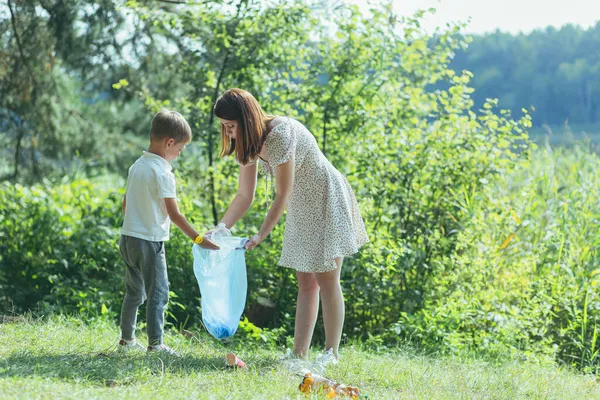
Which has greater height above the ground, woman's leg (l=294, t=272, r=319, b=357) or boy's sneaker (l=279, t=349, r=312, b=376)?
woman's leg (l=294, t=272, r=319, b=357)

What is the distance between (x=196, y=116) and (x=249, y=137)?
2833 mm

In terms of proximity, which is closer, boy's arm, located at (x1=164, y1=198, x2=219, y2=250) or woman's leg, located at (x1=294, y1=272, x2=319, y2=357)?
boy's arm, located at (x1=164, y1=198, x2=219, y2=250)

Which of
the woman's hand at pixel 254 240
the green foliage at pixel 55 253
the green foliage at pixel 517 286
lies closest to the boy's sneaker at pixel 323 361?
the woman's hand at pixel 254 240

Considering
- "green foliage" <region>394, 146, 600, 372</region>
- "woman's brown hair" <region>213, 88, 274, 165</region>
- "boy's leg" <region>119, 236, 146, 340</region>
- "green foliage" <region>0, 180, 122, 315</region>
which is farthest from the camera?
"green foliage" <region>0, 180, 122, 315</region>

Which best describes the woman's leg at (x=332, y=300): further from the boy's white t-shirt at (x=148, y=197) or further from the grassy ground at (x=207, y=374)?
the boy's white t-shirt at (x=148, y=197)

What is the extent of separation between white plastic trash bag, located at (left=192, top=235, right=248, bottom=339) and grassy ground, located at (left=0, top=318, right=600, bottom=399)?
20 centimetres

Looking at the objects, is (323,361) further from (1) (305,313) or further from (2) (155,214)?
(2) (155,214)

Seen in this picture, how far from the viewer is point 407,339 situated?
533 cm

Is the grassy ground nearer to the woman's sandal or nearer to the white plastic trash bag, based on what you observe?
the woman's sandal

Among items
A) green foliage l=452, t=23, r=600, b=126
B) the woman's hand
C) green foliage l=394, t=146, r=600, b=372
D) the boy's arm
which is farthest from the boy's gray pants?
green foliage l=452, t=23, r=600, b=126

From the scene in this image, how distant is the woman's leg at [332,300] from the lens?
4023 millimetres

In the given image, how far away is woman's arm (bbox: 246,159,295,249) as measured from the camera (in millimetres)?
3834

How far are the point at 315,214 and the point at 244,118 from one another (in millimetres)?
604

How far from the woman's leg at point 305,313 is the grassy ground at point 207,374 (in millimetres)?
178
